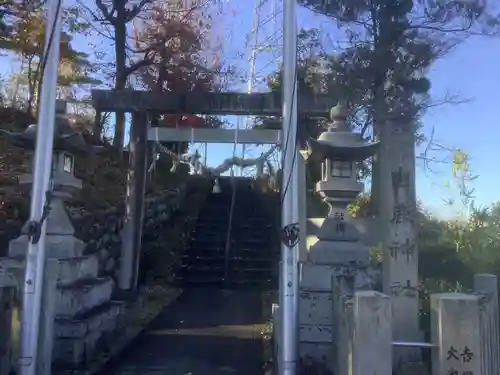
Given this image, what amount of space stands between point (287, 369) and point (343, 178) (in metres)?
2.54

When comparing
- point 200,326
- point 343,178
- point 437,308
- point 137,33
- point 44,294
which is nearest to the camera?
point 437,308

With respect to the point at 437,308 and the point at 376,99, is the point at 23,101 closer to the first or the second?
the point at 376,99

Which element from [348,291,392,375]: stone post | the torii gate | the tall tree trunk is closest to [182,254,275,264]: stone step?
the torii gate

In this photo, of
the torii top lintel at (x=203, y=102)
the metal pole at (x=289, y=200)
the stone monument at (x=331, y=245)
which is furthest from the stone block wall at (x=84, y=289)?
the stone monument at (x=331, y=245)

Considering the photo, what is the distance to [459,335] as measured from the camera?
3826 mm

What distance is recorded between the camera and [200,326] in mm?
9492

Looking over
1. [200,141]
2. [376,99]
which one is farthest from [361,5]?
[200,141]

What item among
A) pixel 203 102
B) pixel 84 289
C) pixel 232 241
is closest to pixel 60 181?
pixel 84 289

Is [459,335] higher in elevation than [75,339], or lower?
higher

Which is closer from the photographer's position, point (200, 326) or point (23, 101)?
point (200, 326)

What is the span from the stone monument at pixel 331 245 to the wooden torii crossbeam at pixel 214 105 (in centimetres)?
153

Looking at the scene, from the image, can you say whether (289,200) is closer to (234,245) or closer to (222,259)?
(222,259)

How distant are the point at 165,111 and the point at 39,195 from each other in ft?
14.7

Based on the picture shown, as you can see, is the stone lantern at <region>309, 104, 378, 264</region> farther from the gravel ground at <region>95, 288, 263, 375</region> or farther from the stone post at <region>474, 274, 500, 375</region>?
the stone post at <region>474, 274, 500, 375</region>
